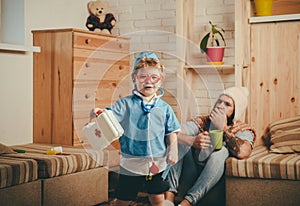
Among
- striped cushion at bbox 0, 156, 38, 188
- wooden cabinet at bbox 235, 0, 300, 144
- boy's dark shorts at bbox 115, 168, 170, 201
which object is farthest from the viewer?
wooden cabinet at bbox 235, 0, 300, 144

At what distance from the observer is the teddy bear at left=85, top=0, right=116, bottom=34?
3906mm

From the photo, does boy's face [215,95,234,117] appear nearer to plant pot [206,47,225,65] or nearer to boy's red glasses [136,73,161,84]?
plant pot [206,47,225,65]

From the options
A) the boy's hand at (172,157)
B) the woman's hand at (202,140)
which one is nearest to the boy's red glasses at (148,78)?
the boy's hand at (172,157)

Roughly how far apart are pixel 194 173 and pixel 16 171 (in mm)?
1121

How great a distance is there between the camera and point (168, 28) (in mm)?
4121

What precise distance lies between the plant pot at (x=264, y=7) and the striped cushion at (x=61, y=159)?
59.5 inches

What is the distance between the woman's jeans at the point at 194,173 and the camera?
3.07 m

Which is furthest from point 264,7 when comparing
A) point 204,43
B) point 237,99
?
point 237,99

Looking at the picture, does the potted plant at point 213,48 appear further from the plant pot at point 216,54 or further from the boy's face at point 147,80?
the boy's face at point 147,80

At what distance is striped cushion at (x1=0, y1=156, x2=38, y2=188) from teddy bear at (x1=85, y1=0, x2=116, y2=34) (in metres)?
1.41

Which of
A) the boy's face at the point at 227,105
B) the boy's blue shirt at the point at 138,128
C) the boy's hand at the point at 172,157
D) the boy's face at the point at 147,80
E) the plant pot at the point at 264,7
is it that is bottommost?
the boy's hand at the point at 172,157

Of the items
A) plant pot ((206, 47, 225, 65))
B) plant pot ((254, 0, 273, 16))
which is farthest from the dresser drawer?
plant pot ((254, 0, 273, 16))

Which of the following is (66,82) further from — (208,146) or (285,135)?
(285,135)

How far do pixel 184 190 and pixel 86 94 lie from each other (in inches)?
37.7
